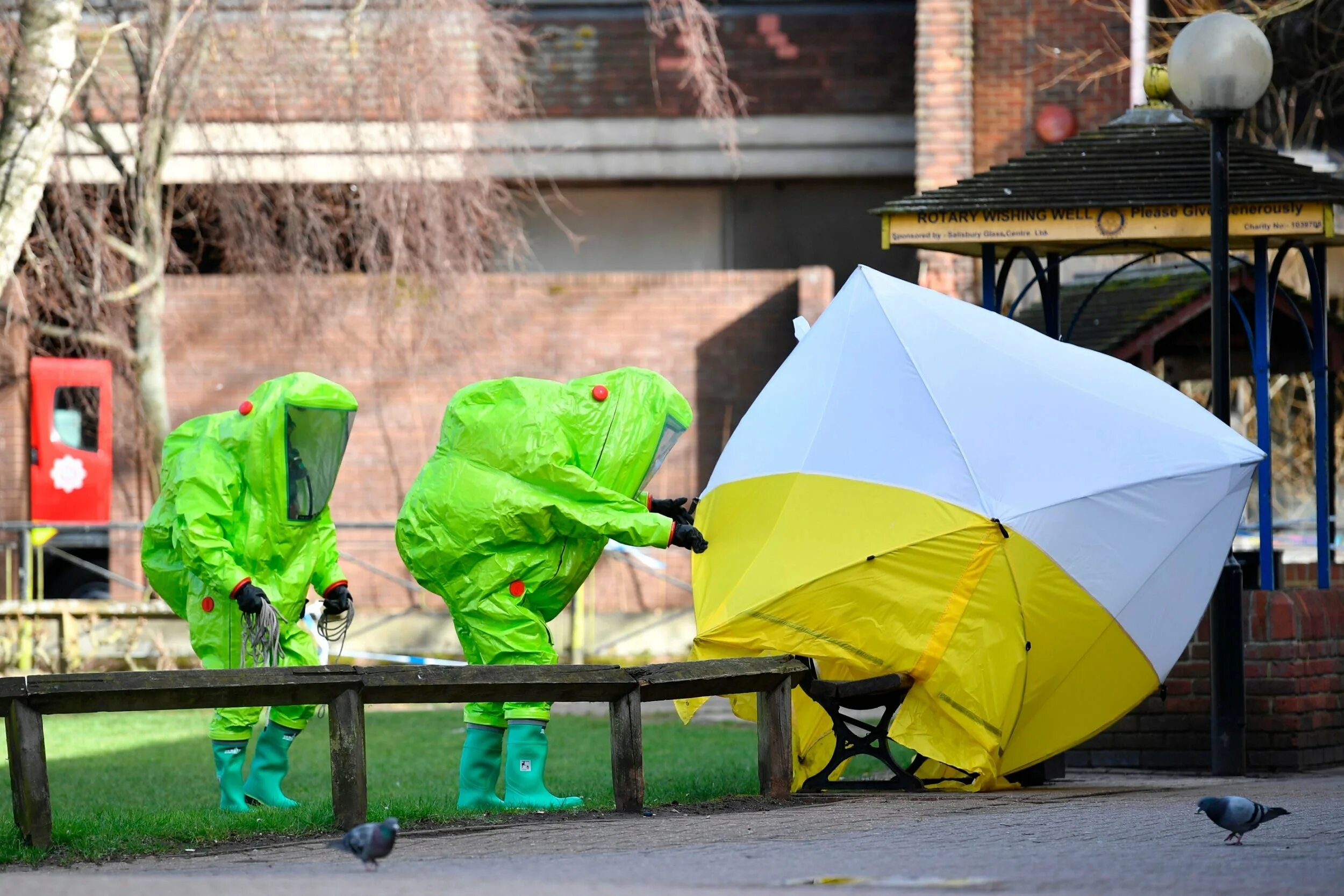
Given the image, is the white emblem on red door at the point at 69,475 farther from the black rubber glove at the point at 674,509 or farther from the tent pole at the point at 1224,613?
the tent pole at the point at 1224,613

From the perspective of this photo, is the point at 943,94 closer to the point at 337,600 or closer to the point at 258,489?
the point at 337,600

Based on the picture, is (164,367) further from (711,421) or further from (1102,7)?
(1102,7)

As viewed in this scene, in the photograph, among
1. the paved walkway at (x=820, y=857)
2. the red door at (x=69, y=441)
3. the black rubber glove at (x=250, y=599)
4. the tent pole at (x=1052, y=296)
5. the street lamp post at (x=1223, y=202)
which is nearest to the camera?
the paved walkway at (x=820, y=857)

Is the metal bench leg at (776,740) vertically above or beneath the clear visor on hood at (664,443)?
beneath

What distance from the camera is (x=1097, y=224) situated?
10305 millimetres

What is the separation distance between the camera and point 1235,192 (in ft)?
33.1

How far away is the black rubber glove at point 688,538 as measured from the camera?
8052 millimetres

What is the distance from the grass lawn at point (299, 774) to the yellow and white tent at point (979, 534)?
Result: 1.07 m

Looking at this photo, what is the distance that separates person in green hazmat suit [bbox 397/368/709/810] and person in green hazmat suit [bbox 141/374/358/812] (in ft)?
2.13

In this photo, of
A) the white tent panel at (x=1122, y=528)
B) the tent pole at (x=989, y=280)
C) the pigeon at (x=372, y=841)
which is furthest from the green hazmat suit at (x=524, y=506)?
the tent pole at (x=989, y=280)

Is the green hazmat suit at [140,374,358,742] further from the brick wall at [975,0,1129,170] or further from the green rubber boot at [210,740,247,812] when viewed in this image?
the brick wall at [975,0,1129,170]

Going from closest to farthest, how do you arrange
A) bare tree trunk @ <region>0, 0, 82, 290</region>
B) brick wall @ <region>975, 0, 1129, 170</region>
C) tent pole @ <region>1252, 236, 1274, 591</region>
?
tent pole @ <region>1252, 236, 1274, 591</region>
bare tree trunk @ <region>0, 0, 82, 290</region>
brick wall @ <region>975, 0, 1129, 170</region>

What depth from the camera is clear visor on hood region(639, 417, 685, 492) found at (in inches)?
339

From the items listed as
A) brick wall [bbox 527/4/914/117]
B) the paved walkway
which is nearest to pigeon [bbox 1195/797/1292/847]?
the paved walkway
